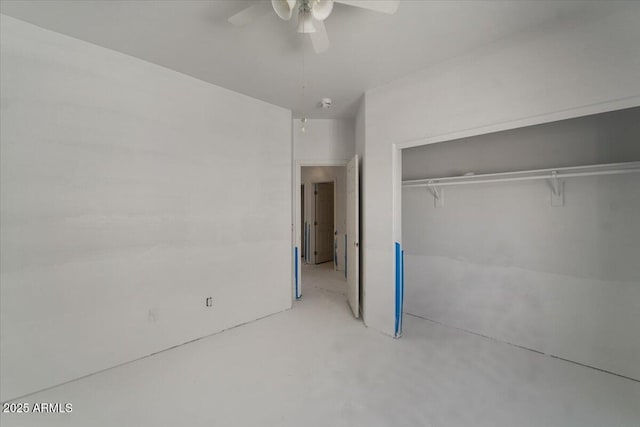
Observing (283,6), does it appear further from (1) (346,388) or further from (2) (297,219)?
(2) (297,219)

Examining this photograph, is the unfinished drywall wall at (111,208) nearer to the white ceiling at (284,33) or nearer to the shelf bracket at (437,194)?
the white ceiling at (284,33)

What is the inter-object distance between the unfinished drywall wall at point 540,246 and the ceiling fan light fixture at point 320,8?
7.37ft

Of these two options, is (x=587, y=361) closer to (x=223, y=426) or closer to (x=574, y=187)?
(x=574, y=187)

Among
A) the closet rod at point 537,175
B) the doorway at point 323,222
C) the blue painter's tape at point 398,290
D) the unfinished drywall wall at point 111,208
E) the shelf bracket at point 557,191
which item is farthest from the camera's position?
the doorway at point 323,222

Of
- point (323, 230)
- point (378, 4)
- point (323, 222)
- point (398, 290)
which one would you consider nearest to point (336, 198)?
point (323, 222)

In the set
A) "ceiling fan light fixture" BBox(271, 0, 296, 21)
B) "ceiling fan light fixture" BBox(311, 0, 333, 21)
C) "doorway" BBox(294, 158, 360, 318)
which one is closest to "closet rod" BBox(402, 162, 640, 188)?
"doorway" BBox(294, 158, 360, 318)

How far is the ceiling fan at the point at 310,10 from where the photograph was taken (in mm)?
1407

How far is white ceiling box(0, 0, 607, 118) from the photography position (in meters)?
1.79

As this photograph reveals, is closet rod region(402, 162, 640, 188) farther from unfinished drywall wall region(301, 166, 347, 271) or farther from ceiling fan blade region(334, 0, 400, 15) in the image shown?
unfinished drywall wall region(301, 166, 347, 271)

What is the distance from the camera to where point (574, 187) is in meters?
2.33

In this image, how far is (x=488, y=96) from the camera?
2213mm

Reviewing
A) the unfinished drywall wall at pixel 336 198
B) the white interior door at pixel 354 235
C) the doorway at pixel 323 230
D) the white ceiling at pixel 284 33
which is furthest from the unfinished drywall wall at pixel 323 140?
the unfinished drywall wall at pixel 336 198

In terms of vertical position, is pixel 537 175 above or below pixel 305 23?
below

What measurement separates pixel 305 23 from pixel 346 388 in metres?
2.49
